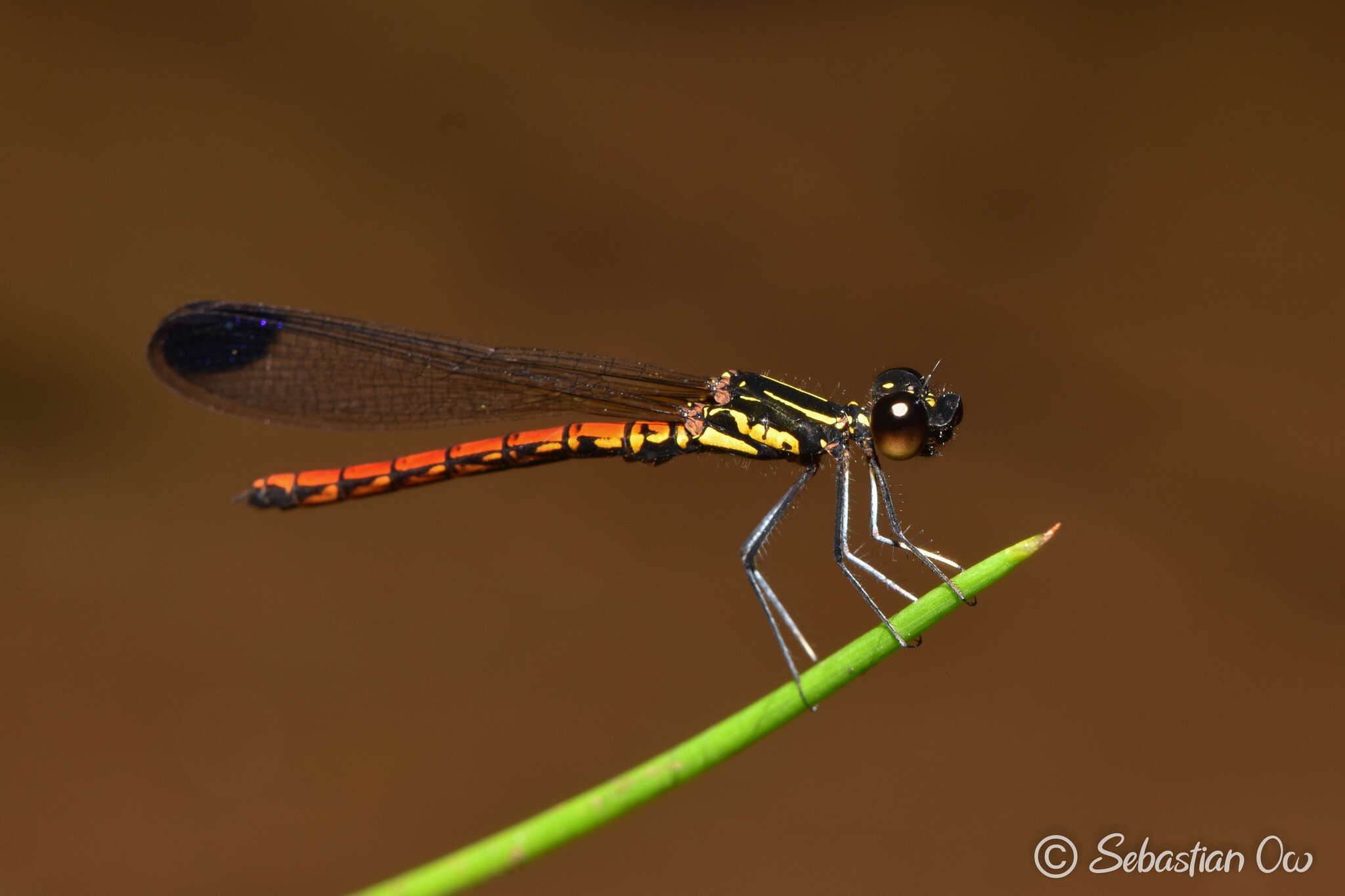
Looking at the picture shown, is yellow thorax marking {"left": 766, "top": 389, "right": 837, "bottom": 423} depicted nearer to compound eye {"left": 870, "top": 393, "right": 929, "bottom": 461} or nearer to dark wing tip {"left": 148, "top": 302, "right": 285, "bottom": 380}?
compound eye {"left": 870, "top": 393, "right": 929, "bottom": 461}

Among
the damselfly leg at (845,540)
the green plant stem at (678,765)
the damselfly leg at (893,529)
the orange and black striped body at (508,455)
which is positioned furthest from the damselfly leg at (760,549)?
the green plant stem at (678,765)

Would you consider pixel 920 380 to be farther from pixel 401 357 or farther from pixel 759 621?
pixel 759 621

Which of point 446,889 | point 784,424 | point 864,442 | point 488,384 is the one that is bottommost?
point 446,889

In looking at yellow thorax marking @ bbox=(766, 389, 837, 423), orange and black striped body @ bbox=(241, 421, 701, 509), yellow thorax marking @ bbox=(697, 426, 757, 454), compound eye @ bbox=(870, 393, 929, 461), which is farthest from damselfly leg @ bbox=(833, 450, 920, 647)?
orange and black striped body @ bbox=(241, 421, 701, 509)

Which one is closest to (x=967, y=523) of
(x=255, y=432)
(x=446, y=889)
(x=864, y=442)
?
(x=864, y=442)

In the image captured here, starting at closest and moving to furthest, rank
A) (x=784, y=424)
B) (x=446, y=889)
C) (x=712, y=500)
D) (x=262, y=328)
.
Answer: (x=446, y=889), (x=784, y=424), (x=262, y=328), (x=712, y=500)

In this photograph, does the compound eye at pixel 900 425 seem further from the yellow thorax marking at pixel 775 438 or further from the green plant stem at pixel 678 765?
the green plant stem at pixel 678 765

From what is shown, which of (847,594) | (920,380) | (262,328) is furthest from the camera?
(847,594)

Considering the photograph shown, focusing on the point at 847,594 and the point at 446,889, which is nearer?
the point at 446,889
